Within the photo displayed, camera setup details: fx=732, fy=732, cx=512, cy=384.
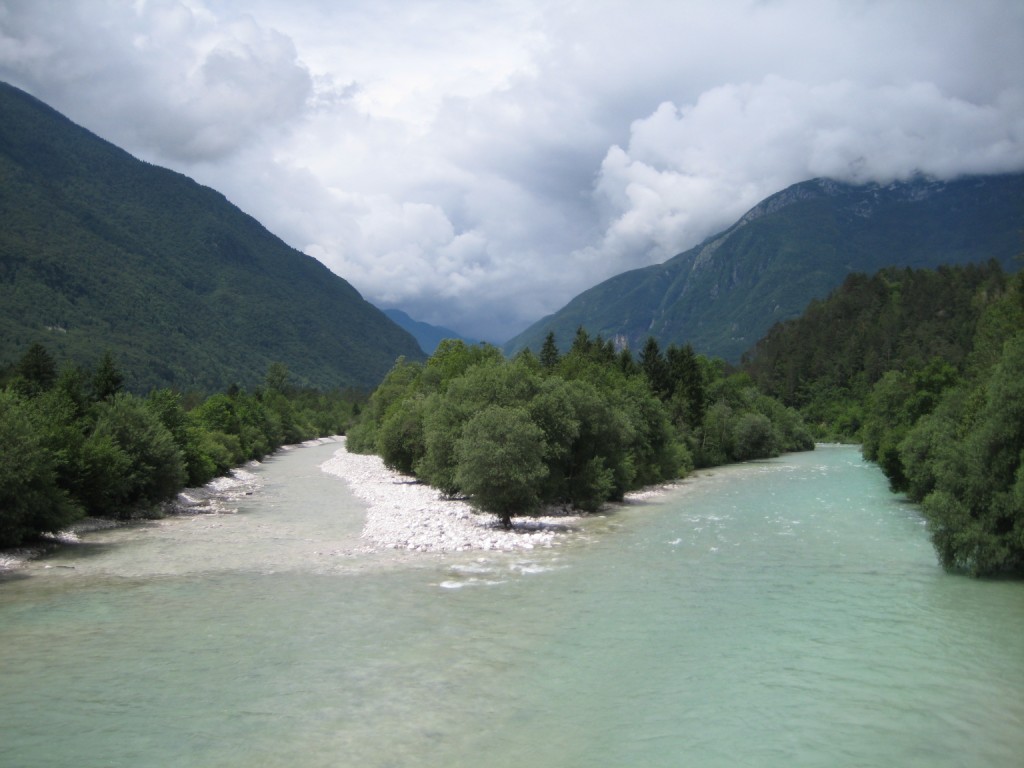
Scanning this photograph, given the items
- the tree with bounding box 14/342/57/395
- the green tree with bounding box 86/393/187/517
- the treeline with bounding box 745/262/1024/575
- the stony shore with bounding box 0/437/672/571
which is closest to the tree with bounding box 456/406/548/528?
the stony shore with bounding box 0/437/672/571

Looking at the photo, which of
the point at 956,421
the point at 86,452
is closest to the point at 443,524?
the point at 86,452

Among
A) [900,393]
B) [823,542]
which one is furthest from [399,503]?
[900,393]

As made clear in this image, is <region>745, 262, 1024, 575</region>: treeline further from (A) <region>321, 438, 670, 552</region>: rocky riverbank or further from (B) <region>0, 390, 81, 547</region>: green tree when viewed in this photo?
(B) <region>0, 390, 81, 547</region>: green tree

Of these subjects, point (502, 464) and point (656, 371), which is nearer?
point (502, 464)

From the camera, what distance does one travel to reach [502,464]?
35.9m

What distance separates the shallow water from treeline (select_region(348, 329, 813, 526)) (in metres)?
7.13

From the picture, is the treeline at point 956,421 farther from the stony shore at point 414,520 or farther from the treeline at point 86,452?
the treeline at point 86,452

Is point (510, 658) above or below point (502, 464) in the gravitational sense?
below

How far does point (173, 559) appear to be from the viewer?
96.1ft

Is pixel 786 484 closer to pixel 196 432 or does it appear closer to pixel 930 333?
pixel 196 432

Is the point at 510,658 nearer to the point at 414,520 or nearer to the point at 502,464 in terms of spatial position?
the point at 502,464

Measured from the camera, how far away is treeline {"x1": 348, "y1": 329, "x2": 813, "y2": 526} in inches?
1452

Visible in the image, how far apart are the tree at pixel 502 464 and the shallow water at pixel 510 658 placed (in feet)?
18.8

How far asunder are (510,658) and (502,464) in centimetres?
1864
